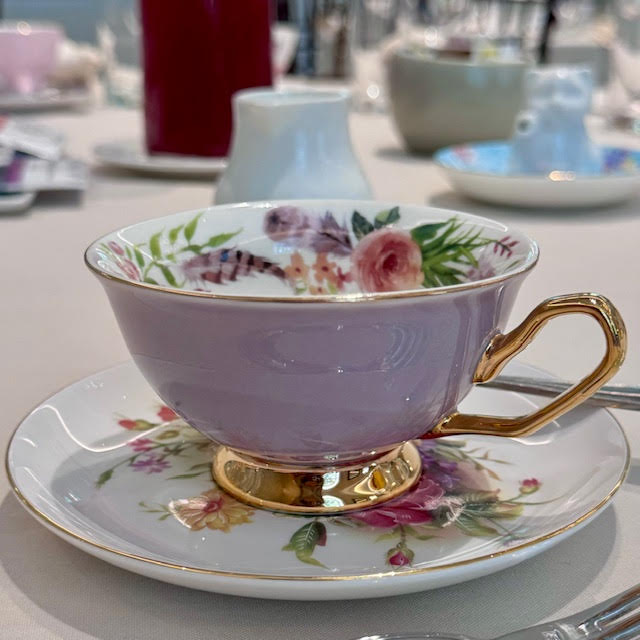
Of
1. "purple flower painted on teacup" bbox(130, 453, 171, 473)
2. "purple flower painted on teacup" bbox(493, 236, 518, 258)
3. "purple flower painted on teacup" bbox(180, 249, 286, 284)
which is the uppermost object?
"purple flower painted on teacup" bbox(493, 236, 518, 258)

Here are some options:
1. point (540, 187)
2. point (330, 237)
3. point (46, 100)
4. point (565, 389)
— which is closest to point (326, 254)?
point (330, 237)

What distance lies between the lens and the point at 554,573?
0.27 meters

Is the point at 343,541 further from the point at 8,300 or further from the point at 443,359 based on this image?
the point at 8,300

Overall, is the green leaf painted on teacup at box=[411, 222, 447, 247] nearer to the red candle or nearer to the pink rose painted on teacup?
the pink rose painted on teacup

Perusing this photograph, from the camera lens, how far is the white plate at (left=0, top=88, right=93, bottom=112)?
1149mm

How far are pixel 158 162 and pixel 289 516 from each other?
0.58 meters

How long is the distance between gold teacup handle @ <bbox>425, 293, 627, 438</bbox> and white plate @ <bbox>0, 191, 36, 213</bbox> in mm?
470

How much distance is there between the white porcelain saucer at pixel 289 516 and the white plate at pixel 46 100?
854 millimetres

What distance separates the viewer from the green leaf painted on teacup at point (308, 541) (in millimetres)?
271

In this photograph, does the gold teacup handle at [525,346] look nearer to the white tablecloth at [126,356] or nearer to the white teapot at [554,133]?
the white tablecloth at [126,356]

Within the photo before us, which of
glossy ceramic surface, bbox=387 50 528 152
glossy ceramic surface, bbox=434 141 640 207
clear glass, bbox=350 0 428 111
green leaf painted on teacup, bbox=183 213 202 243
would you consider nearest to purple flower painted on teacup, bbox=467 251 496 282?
green leaf painted on teacup, bbox=183 213 202 243

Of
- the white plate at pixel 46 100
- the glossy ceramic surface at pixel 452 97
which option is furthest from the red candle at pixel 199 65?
the white plate at pixel 46 100

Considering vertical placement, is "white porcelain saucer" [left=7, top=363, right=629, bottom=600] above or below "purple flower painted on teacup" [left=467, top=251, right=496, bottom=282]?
below

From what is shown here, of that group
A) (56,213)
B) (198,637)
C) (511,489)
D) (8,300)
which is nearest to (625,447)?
(511,489)
